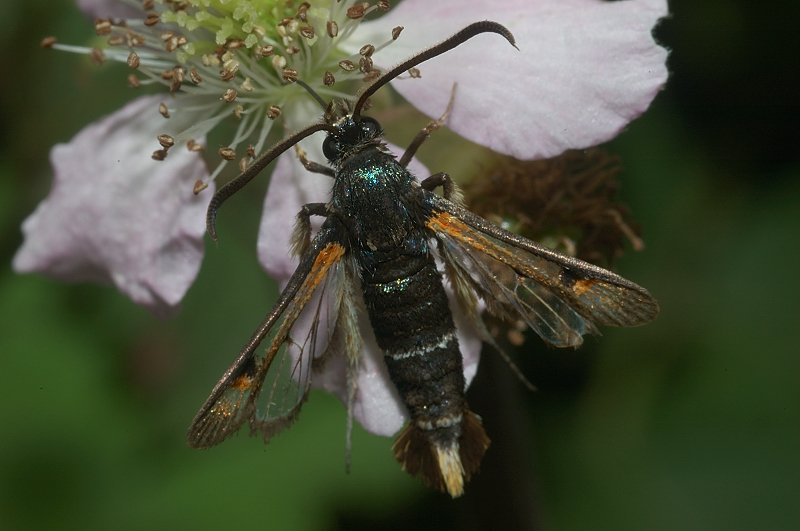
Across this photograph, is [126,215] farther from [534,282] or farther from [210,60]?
[534,282]

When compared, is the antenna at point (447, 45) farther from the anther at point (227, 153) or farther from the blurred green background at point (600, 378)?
the blurred green background at point (600, 378)

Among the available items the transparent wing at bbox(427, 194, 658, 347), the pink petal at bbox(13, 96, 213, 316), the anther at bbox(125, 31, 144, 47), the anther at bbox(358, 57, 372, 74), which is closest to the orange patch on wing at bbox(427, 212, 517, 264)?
the transparent wing at bbox(427, 194, 658, 347)

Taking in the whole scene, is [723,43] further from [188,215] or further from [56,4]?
[56,4]

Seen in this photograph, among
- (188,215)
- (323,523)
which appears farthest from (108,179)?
(323,523)

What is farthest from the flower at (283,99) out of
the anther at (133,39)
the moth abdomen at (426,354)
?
the moth abdomen at (426,354)

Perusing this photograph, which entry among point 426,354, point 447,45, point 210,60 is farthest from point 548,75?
point 210,60

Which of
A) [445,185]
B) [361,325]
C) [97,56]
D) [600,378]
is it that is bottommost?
[600,378]

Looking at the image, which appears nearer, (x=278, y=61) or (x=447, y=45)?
(x=447, y=45)
